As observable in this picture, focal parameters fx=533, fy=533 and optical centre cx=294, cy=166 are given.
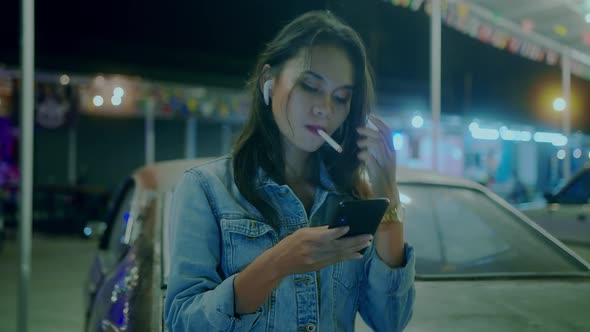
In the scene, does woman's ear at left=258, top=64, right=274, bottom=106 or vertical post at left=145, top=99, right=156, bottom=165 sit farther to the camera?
vertical post at left=145, top=99, right=156, bottom=165

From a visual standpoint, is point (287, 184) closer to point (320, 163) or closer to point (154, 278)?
point (320, 163)

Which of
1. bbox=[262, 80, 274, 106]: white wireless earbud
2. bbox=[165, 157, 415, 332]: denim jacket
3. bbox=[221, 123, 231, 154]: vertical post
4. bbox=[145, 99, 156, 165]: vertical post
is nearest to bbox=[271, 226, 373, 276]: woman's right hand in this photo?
bbox=[165, 157, 415, 332]: denim jacket

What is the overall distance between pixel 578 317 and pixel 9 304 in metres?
5.54

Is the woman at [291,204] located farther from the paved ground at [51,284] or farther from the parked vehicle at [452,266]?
the paved ground at [51,284]

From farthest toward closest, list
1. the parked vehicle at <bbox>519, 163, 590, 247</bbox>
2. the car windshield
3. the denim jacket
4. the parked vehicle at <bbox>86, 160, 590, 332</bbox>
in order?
the parked vehicle at <bbox>519, 163, 590, 247</bbox> < the car windshield < the parked vehicle at <bbox>86, 160, 590, 332</bbox> < the denim jacket

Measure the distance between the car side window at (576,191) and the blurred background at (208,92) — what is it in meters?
2.59

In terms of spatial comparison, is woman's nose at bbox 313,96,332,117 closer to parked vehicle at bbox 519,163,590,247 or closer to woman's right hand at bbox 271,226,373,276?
woman's right hand at bbox 271,226,373,276

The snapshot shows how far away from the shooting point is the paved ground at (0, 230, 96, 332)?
193 inches

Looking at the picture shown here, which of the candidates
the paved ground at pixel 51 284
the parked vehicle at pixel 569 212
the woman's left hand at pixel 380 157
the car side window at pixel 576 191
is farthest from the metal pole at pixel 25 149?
the car side window at pixel 576 191

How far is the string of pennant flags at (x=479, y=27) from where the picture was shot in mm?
7789

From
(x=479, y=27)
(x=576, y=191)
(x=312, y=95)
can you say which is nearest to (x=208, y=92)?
(x=479, y=27)

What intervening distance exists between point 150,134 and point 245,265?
13398mm

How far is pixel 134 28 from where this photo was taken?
33.5 feet

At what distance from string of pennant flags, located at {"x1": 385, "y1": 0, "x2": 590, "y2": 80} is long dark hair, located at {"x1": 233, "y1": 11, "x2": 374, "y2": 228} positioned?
5.61 metres
